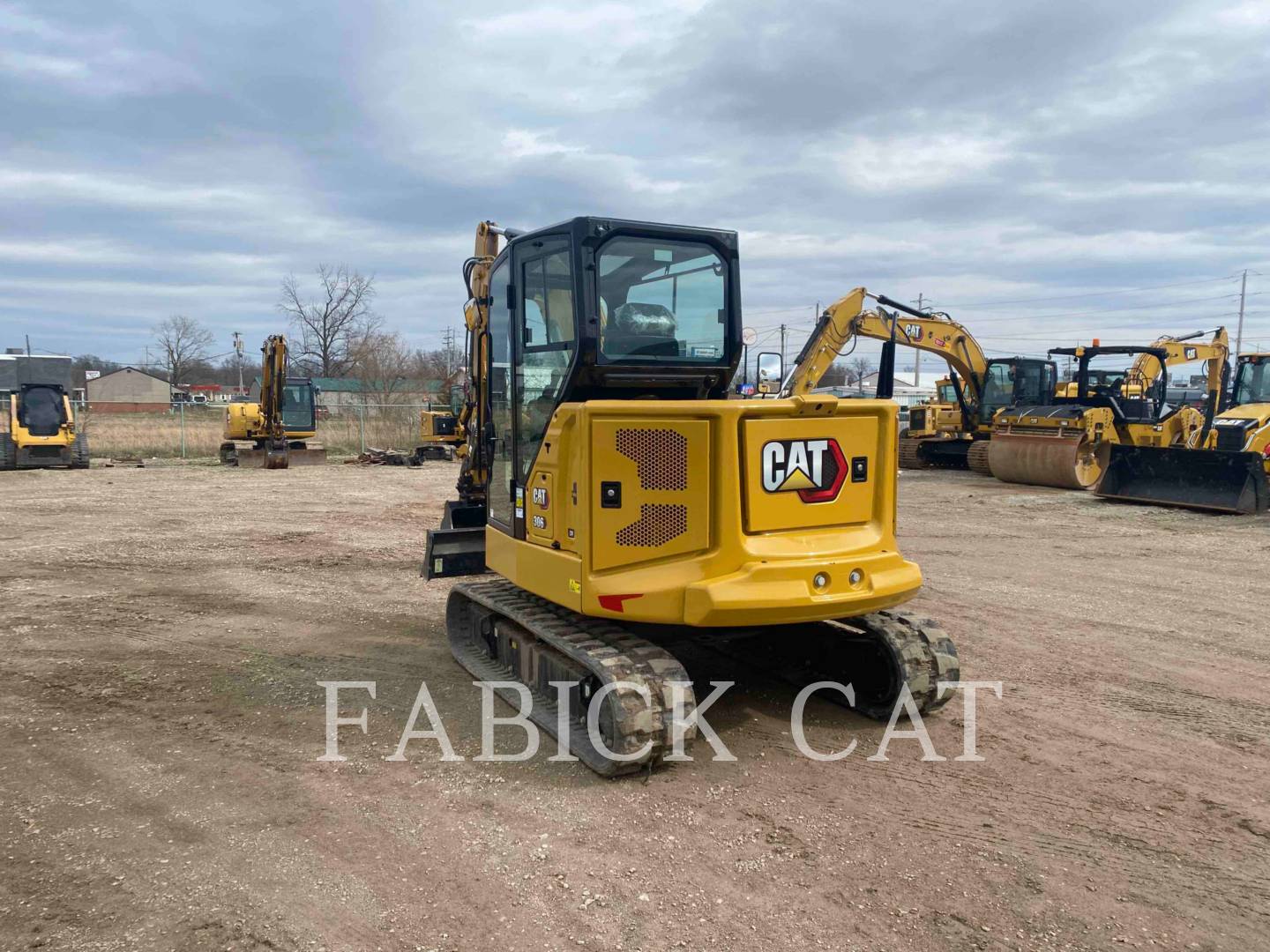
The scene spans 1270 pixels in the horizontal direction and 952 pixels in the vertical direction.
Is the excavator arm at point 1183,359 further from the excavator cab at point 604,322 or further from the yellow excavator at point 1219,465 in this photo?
the excavator cab at point 604,322

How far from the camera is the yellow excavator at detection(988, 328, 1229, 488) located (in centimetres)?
1755

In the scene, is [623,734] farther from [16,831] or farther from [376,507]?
[376,507]

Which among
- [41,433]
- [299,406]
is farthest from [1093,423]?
[41,433]

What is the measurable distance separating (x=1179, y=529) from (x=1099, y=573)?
3992 mm

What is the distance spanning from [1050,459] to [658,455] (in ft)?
49.9

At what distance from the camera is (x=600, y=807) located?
427 cm

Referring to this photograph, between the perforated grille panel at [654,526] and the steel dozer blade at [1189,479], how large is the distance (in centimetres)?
1287

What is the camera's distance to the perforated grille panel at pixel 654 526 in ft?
15.2

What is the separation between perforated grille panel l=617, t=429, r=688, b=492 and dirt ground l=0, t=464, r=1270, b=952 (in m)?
1.48

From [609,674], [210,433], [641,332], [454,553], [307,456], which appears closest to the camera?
[609,674]

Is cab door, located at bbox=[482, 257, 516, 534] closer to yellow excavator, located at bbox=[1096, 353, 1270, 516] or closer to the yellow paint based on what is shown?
the yellow paint

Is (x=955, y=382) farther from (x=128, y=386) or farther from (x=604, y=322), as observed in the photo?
(x=128, y=386)

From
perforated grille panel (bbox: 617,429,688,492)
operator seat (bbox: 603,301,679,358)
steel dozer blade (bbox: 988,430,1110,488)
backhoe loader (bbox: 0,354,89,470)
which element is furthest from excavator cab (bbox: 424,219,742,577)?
backhoe loader (bbox: 0,354,89,470)

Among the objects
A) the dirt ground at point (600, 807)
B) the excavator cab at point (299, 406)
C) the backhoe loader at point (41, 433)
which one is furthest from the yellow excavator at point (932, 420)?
the backhoe loader at point (41, 433)
